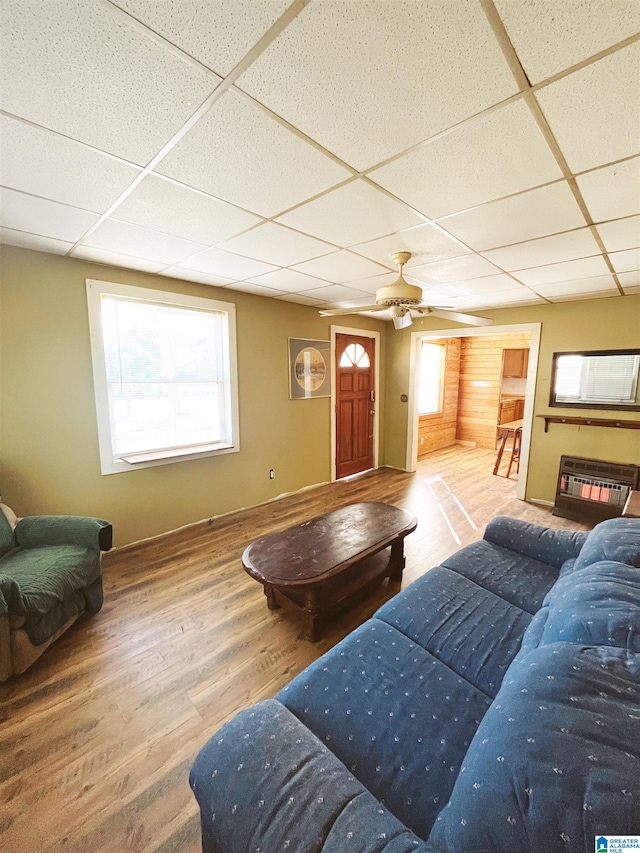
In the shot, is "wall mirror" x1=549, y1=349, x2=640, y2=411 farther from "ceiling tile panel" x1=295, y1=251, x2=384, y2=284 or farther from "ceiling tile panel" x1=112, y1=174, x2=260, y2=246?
"ceiling tile panel" x1=112, y1=174, x2=260, y2=246

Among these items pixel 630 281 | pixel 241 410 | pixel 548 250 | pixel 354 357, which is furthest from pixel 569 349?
pixel 241 410

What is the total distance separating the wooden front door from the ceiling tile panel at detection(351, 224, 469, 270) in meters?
2.35

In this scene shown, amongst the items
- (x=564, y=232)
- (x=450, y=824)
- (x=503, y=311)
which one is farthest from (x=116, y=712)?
(x=503, y=311)

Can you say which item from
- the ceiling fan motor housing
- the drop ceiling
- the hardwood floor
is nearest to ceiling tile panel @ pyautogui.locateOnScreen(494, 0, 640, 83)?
the drop ceiling

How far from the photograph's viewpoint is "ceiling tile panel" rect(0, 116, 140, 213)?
1.22 metres

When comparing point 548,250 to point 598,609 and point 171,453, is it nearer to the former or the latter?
point 598,609

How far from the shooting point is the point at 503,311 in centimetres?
432

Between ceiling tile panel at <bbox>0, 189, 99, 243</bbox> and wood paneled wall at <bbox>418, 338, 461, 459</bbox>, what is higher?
ceiling tile panel at <bbox>0, 189, 99, 243</bbox>

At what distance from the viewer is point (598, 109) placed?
1.08 metres

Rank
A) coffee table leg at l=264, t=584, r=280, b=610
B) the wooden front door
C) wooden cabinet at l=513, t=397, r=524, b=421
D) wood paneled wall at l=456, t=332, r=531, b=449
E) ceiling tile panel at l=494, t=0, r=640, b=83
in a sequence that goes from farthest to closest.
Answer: wooden cabinet at l=513, t=397, r=524, b=421, wood paneled wall at l=456, t=332, r=531, b=449, the wooden front door, coffee table leg at l=264, t=584, r=280, b=610, ceiling tile panel at l=494, t=0, r=640, b=83

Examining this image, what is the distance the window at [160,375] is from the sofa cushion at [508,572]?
253 centimetres

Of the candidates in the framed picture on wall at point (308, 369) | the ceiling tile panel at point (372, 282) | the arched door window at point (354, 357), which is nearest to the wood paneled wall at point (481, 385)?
the arched door window at point (354, 357)

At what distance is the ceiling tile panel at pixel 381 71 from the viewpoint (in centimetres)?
81

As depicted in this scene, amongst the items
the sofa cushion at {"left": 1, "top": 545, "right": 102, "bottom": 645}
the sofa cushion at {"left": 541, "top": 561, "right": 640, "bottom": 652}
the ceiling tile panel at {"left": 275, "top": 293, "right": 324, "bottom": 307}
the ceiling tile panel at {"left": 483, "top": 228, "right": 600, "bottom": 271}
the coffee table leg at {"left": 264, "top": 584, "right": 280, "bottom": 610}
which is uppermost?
the ceiling tile panel at {"left": 275, "top": 293, "right": 324, "bottom": 307}
